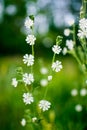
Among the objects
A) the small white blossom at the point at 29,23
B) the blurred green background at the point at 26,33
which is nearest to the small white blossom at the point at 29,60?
the small white blossom at the point at 29,23

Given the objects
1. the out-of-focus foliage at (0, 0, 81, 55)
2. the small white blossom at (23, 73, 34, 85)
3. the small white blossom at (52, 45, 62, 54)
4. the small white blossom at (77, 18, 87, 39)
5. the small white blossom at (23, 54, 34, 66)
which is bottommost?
the out-of-focus foliage at (0, 0, 81, 55)

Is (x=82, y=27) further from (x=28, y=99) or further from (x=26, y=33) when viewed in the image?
(x=26, y=33)

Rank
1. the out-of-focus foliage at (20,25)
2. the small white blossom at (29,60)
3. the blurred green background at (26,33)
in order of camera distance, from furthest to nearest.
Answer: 1. the out-of-focus foliage at (20,25)
2. the blurred green background at (26,33)
3. the small white blossom at (29,60)

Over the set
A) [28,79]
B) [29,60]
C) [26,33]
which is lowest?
[26,33]

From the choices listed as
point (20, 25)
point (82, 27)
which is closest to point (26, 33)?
point (20, 25)

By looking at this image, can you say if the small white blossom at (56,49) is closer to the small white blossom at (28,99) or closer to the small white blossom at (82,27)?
the small white blossom at (82,27)

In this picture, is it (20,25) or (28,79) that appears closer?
(28,79)

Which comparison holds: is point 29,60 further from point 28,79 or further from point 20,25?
point 20,25

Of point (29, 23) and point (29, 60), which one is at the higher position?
point (29, 23)

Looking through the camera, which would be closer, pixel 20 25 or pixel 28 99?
pixel 28 99

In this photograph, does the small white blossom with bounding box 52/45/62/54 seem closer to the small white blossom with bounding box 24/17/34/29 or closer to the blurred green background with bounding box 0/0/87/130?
the small white blossom with bounding box 24/17/34/29

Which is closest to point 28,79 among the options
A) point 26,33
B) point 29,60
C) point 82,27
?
point 29,60

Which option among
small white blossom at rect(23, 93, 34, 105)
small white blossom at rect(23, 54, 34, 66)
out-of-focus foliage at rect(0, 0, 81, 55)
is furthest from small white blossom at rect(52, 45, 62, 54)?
out-of-focus foliage at rect(0, 0, 81, 55)
